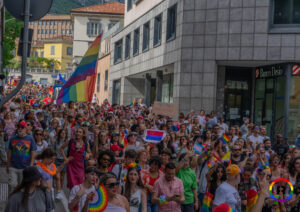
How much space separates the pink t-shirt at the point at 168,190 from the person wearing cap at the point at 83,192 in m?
1.35

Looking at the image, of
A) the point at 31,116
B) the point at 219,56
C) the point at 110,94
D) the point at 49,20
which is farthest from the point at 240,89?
the point at 49,20

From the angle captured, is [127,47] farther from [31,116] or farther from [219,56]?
[31,116]

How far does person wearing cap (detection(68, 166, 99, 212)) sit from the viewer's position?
6.28 meters

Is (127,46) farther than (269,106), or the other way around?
(127,46)

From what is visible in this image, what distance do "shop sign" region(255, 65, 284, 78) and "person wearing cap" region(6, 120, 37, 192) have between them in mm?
15148

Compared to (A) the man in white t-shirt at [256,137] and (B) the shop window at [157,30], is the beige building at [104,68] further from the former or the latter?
(A) the man in white t-shirt at [256,137]

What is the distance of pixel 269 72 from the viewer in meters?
23.9

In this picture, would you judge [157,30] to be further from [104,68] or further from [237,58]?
[104,68]

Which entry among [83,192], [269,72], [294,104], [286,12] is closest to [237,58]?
[269,72]

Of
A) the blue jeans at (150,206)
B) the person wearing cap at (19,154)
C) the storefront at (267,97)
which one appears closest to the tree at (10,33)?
the storefront at (267,97)

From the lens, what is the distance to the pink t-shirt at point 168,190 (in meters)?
7.59

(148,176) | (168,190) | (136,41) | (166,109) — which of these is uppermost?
(136,41)

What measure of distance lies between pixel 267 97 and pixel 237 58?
2.54m

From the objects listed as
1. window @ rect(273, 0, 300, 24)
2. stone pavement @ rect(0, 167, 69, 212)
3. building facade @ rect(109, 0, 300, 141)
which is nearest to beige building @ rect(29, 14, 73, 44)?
building facade @ rect(109, 0, 300, 141)
